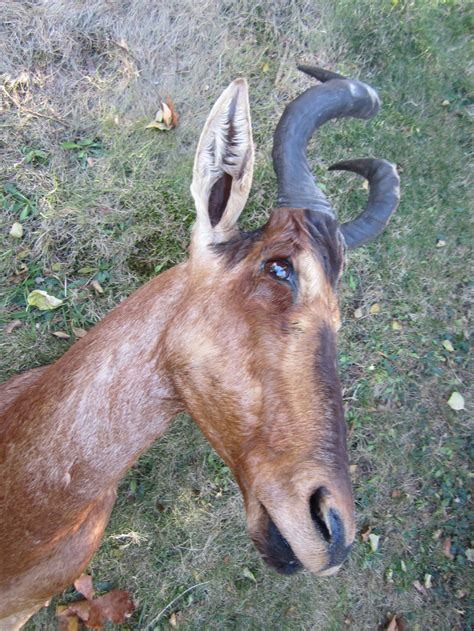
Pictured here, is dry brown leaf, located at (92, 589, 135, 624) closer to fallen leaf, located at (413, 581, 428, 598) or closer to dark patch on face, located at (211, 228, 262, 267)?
fallen leaf, located at (413, 581, 428, 598)

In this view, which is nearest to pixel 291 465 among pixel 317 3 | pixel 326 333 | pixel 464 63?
pixel 326 333

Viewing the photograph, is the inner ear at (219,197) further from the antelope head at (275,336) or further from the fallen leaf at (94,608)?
the fallen leaf at (94,608)

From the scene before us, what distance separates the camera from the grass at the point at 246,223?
4988 mm

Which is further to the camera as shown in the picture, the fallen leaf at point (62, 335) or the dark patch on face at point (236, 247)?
the fallen leaf at point (62, 335)

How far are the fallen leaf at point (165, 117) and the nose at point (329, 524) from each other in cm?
382

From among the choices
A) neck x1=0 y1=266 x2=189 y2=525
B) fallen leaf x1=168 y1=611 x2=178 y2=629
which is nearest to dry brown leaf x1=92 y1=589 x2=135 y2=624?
fallen leaf x1=168 y1=611 x2=178 y2=629

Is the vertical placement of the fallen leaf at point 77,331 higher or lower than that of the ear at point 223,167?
lower

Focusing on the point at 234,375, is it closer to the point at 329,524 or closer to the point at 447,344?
the point at 329,524

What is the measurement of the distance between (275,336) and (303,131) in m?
1.07

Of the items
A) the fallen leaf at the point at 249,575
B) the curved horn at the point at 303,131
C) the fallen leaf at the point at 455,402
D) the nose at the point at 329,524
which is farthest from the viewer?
the fallen leaf at the point at 455,402

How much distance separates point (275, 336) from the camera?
2.73 meters

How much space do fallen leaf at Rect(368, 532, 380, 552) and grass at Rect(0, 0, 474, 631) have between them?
0.05 meters

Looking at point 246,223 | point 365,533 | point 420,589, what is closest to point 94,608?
point 365,533

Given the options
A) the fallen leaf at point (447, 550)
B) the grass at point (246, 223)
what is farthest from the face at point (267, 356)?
the fallen leaf at point (447, 550)
